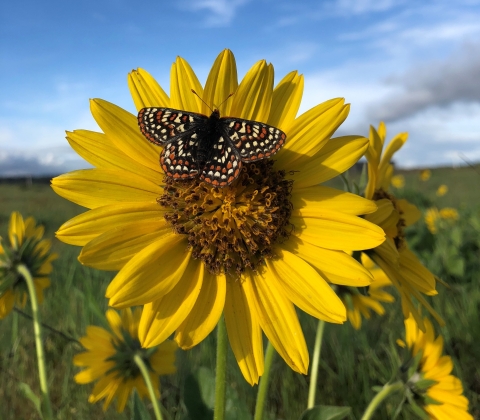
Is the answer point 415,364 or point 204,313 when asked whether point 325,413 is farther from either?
point 415,364

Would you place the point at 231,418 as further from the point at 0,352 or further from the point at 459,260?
the point at 459,260

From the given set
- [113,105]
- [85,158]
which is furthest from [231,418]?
[113,105]

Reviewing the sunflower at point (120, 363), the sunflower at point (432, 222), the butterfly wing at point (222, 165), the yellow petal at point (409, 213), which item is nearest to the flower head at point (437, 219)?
the sunflower at point (432, 222)

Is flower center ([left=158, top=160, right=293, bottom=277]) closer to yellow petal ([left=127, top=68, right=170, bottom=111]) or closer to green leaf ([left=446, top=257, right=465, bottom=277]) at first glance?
yellow petal ([left=127, top=68, right=170, bottom=111])

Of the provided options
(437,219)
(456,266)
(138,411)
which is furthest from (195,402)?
(437,219)

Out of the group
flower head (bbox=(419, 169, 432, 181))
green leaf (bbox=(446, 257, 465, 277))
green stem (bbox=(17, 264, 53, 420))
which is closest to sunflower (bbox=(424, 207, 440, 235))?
green leaf (bbox=(446, 257, 465, 277))

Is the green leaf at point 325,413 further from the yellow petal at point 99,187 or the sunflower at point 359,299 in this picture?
the yellow petal at point 99,187
